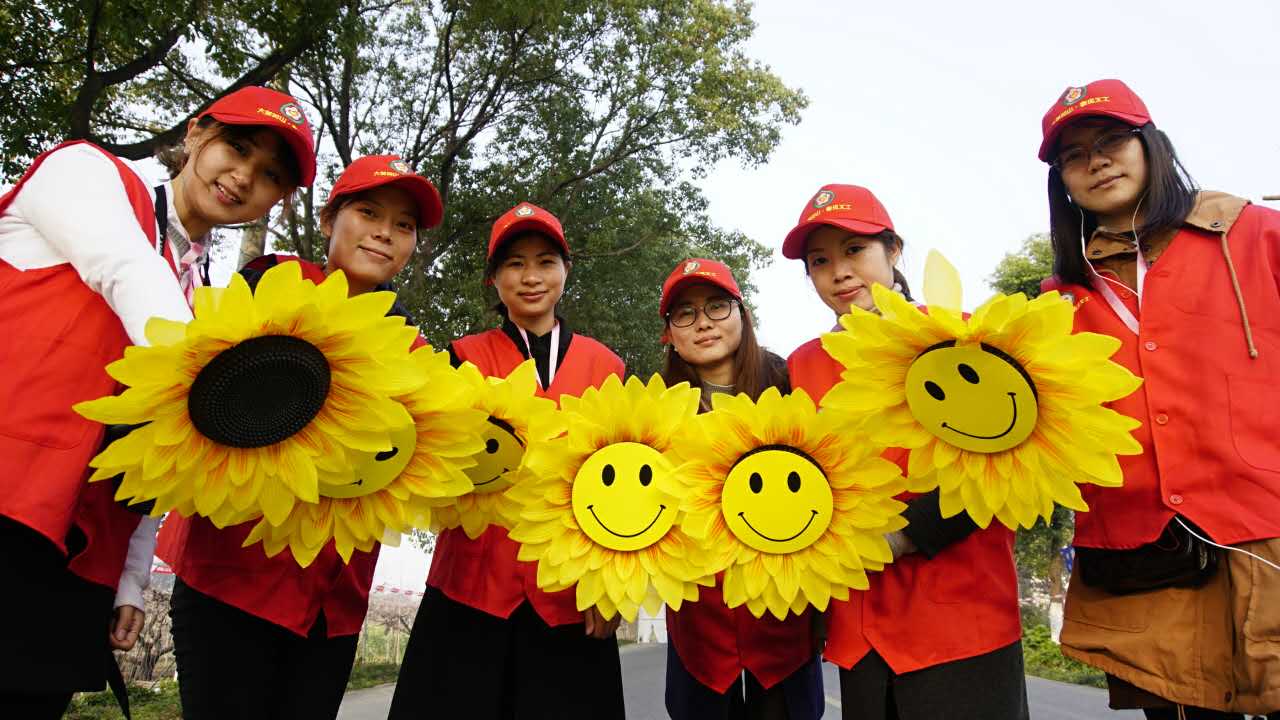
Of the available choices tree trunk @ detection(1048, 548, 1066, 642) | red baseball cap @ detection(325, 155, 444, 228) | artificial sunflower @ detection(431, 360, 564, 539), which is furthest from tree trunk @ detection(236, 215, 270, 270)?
tree trunk @ detection(1048, 548, 1066, 642)

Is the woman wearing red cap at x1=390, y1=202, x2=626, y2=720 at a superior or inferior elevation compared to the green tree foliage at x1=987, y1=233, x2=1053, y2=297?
inferior

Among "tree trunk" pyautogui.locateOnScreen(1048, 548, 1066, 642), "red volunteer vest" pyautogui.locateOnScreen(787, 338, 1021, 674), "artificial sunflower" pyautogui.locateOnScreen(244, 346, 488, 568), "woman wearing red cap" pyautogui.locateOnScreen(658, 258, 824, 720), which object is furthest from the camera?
"tree trunk" pyautogui.locateOnScreen(1048, 548, 1066, 642)

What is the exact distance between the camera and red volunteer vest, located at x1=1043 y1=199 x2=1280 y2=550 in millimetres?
1882

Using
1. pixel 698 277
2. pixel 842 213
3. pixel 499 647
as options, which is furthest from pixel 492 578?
pixel 842 213

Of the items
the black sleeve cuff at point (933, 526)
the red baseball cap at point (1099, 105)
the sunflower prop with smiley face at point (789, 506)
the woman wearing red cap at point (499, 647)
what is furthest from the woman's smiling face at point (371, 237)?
the red baseball cap at point (1099, 105)

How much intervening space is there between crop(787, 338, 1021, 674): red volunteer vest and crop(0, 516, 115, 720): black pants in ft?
6.01

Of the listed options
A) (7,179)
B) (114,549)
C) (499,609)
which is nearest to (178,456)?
(114,549)

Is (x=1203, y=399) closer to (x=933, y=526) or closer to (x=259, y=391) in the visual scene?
(x=933, y=526)

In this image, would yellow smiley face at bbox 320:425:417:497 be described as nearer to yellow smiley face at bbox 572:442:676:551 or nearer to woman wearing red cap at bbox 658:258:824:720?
yellow smiley face at bbox 572:442:676:551

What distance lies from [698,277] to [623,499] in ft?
3.62

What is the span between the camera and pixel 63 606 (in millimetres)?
1613

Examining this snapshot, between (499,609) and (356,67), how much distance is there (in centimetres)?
923

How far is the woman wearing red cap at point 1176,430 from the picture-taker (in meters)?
1.84

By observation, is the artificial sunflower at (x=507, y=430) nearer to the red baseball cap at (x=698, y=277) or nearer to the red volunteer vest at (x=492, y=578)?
the red volunteer vest at (x=492, y=578)
